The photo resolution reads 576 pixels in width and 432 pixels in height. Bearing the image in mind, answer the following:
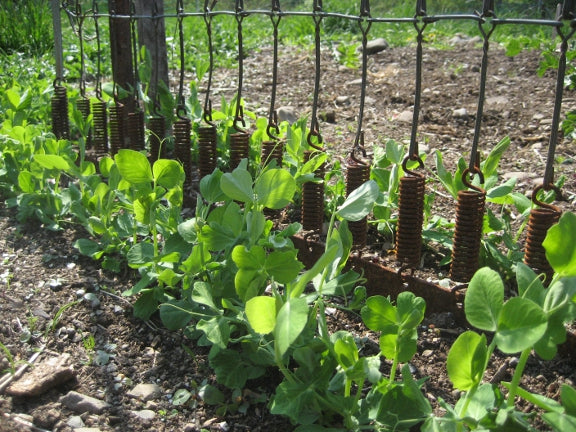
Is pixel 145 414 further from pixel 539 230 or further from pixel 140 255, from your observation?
pixel 539 230

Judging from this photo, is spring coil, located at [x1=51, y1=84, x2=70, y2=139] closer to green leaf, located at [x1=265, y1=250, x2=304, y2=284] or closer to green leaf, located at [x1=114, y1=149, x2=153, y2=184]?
green leaf, located at [x1=114, y1=149, x2=153, y2=184]

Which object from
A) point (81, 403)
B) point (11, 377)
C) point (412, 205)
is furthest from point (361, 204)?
point (11, 377)

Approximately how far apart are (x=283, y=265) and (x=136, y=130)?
1.96 m

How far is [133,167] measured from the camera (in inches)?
75.5

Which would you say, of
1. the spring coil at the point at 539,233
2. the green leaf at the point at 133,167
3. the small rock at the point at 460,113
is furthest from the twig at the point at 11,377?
the small rock at the point at 460,113

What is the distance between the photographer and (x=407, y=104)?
437 cm

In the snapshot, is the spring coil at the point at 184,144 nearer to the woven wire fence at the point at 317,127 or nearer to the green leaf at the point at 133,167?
the woven wire fence at the point at 317,127

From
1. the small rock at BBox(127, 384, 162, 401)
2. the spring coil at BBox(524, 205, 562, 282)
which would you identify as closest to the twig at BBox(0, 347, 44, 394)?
the small rock at BBox(127, 384, 162, 401)

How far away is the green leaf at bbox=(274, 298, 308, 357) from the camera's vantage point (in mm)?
1242

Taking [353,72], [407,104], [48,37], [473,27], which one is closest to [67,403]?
[407,104]

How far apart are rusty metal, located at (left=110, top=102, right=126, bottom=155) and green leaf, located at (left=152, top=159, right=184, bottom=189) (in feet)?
4.84

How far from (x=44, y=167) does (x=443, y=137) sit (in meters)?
2.09

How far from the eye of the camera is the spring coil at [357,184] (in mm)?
2193

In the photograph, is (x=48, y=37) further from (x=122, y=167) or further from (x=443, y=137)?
(x=122, y=167)
